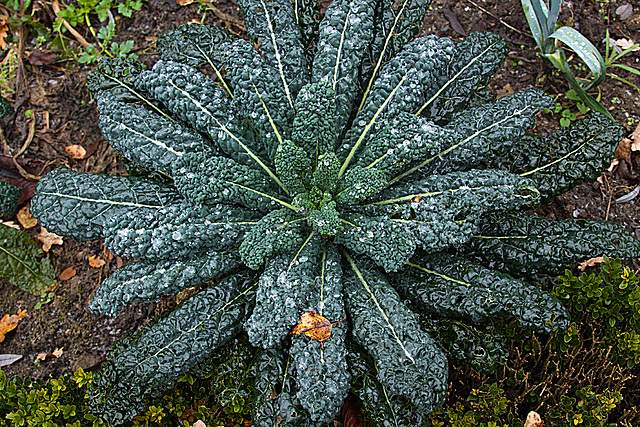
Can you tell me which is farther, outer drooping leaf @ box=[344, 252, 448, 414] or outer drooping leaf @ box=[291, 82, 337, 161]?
outer drooping leaf @ box=[291, 82, 337, 161]

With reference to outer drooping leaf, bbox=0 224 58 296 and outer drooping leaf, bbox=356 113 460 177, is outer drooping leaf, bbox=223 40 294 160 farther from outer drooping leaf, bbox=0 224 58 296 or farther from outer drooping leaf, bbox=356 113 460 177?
outer drooping leaf, bbox=0 224 58 296

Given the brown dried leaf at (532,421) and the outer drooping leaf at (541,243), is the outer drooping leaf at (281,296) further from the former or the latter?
the brown dried leaf at (532,421)

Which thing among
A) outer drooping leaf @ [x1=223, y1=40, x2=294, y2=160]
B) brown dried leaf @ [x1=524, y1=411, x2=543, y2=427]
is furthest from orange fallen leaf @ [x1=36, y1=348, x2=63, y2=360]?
brown dried leaf @ [x1=524, y1=411, x2=543, y2=427]

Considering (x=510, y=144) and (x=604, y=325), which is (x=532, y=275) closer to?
(x=604, y=325)

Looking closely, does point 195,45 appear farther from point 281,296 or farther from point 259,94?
point 281,296

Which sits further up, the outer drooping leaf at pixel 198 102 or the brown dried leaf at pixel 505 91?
the brown dried leaf at pixel 505 91

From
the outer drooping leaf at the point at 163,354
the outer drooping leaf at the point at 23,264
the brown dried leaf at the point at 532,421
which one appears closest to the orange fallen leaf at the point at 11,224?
the outer drooping leaf at the point at 23,264

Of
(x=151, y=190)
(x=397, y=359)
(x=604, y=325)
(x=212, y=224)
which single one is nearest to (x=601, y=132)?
(x=604, y=325)
